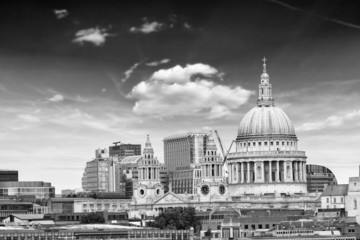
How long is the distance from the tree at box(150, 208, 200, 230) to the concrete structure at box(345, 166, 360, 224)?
53.1 feet

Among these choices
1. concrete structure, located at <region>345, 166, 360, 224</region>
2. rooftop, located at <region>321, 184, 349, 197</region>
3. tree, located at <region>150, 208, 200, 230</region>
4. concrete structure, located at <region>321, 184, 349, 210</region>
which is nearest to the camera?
tree, located at <region>150, 208, 200, 230</region>

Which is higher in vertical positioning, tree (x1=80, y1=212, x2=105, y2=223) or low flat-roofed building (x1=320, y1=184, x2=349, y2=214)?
low flat-roofed building (x1=320, y1=184, x2=349, y2=214)

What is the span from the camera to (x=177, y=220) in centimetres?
17462

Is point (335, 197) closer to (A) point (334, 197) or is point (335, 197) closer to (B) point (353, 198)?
(A) point (334, 197)

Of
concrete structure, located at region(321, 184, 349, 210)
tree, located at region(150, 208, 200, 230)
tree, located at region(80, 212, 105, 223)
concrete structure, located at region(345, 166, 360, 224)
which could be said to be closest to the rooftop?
concrete structure, located at region(321, 184, 349, 210)

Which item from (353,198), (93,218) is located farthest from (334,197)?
(93,218)

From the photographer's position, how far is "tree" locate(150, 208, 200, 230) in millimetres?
172975

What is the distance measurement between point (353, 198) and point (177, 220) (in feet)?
65.8

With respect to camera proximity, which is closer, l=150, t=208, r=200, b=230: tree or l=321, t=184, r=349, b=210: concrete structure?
l=150, t=208, r=200, b=230: tree

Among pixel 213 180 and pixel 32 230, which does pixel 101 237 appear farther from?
pixel 213 180

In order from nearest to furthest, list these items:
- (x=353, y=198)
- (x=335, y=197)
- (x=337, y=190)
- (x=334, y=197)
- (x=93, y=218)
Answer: (x=353, y=198) → (x=93, y=218) → (x=335, y=197) → (x=334, y=197) → (x=337, y=190)

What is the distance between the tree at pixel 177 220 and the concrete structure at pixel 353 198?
1620cm

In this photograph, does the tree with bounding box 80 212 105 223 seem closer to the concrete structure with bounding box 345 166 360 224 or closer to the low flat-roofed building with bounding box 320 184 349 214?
the low flat-roofed building with bounding box 320 184 349 214

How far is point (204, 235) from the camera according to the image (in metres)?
164
